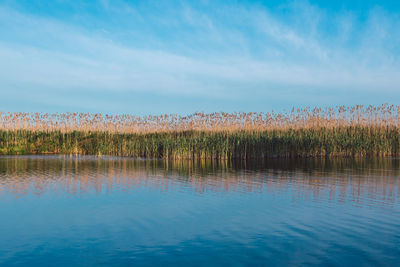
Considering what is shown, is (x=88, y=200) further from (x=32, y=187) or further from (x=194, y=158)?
(x=194, y=158)

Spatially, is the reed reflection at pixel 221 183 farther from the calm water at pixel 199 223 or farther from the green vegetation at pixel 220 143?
the green vegetation at pixel 220 143

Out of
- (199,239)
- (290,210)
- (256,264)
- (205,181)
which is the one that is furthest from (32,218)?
(205,181)

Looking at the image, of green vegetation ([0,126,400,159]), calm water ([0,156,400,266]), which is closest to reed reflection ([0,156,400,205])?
calm water ([0,156,400,266])

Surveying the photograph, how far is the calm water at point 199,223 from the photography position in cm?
457

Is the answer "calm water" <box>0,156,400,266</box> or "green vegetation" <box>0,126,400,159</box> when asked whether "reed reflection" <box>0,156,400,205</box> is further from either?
"green vegetation" <box>0,126,400,159</box>

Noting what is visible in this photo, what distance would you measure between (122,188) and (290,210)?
464 centimetres

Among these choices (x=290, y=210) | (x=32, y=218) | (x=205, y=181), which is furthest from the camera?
(x=205, y=181)

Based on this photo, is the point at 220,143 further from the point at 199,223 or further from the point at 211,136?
the point at 199,223

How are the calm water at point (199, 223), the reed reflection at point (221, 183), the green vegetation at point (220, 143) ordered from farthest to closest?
the green vegetation at point (220, 143), the reed reflection at point (221, 183), the calm water at point (199, 223)

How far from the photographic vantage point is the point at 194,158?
2012cm

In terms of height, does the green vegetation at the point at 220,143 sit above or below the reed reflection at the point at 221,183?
above

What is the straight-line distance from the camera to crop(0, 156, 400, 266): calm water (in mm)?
4574

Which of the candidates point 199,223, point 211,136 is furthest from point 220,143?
point 199,223

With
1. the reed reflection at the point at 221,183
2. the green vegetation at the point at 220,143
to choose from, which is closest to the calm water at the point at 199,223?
the reed reflection at the point at 221,183
